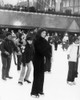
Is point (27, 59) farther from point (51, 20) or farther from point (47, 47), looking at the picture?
point (51, 20)

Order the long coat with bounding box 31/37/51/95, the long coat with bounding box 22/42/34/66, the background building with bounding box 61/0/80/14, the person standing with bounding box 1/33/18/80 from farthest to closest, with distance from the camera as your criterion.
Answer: the background building with bounding box 61/0/80/14
the person standing with bounding box 1/33/18/80
the long coat with bounding box 22/42/34/66
the long coat with bounding box 31/37/51/95

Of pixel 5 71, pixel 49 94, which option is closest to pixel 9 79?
pixel 5 71

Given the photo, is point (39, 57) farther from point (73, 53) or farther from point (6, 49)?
point (6, 49)

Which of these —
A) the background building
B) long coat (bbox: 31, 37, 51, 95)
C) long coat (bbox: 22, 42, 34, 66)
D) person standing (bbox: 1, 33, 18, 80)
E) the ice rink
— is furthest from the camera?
the background building

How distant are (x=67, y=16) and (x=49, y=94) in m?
31.1

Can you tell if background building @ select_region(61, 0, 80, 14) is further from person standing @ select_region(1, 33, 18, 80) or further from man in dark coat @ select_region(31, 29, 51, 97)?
man in dark coat @ select_region(31, 29, 51, 97)

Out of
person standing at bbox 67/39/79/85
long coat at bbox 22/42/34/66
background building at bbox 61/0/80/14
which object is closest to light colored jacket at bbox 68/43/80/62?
person standing at bbox 67/39/79/85

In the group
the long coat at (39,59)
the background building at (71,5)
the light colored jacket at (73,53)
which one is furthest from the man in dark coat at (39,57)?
the background building at (71,5)

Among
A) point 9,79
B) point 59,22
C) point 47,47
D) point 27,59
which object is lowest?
point 59,22

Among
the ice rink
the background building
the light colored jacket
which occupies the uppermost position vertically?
the light colored jacket

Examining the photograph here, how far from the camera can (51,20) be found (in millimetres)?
36969

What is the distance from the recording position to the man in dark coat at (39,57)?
22.3ft

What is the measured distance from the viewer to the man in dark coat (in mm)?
6789

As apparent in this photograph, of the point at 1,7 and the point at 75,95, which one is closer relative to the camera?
the point at 75,95
